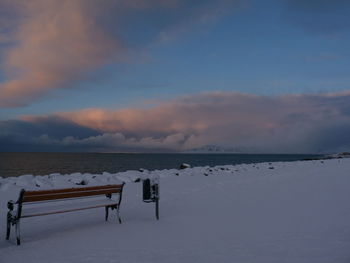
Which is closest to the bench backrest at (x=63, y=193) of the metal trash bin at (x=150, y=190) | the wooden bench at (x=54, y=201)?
the wooden bench at (x=54, y=201)

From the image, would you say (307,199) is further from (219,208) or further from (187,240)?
(187,240)

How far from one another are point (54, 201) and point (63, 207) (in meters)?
0.22

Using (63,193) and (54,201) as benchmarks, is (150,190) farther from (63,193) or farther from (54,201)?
(54,201)

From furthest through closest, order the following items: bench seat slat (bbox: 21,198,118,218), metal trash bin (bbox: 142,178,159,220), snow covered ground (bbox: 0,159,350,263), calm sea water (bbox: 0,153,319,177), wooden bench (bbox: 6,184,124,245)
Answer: calm sea water (bbox: 0,153,319,177), metal trash bin (bbox: 142,178,159,220), bench seat slat (bbox: 21,198,118,218), wooden bench (bbox: 6,184,124,245), snow covered ground (bbox: 0,159,350,263)

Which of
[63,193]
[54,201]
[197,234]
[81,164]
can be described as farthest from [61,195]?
[81,164]

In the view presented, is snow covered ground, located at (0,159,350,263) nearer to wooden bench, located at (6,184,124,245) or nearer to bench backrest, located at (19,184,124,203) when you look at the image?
wooden bench, located at (6,184,124,245)

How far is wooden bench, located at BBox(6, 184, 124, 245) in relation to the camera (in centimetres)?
598

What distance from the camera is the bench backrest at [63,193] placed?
601cm

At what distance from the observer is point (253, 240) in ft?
19.8

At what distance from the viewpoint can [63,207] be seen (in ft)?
22.1

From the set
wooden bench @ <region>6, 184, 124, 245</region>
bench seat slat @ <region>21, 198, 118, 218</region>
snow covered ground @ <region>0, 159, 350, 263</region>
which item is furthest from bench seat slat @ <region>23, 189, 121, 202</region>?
snow covered ground @ <region>0, 159, 350, 263</region>

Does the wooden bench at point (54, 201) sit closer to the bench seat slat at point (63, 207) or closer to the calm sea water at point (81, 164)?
the bench seat slat at point (63, 207)

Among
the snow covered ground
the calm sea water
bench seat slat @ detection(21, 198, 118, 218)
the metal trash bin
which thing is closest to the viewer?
the snow covered ground

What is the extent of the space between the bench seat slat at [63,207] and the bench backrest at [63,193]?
0.72 feet
